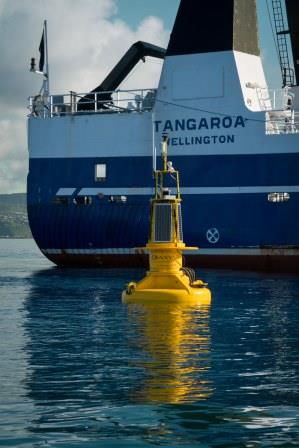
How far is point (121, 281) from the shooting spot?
39812 mm

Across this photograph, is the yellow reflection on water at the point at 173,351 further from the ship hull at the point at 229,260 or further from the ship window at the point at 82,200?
the ship window at the point at 82,200

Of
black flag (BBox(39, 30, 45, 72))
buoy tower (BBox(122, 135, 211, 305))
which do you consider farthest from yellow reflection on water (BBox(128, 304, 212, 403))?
black flag (BBox(39, 30, 45, 72))

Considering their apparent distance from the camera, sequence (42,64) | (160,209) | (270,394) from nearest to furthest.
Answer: (270,394) → (160,209) → (42,64)

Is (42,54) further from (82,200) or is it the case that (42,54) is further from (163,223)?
(163,223)

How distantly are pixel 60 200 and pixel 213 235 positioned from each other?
857cm

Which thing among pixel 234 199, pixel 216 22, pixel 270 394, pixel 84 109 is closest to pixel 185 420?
pixel 270 394

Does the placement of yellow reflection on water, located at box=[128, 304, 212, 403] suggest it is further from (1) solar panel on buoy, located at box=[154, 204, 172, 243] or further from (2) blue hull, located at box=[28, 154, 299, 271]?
(2) blue hull, located at box=[28, 154, 299, 271]

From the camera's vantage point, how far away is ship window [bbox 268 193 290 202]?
44.1 m

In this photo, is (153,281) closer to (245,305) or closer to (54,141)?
(245,305)

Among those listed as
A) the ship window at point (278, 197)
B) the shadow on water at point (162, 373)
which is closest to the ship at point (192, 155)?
the ship window at point (278, 197)

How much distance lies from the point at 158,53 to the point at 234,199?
11.6 m

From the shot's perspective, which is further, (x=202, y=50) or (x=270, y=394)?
(x=202, y=50)

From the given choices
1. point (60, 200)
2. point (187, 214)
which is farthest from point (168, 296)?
point (60, 200)

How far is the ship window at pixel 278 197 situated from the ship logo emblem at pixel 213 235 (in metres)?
2.96
